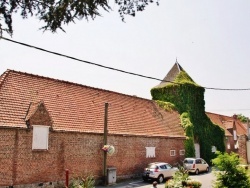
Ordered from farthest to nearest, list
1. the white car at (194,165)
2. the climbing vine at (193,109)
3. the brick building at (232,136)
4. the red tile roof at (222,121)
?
the red tile roof at (222,121)
the brick building at (232,136)
the climbing vine at (193,109)
the white car at (194,165)

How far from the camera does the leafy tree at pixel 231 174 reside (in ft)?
47.3

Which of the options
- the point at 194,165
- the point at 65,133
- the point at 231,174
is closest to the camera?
the point at 231,174

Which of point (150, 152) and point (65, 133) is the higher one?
point (65, 133)

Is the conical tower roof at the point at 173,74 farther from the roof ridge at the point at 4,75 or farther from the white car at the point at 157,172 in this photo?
the roof ridge at the point at 4,75

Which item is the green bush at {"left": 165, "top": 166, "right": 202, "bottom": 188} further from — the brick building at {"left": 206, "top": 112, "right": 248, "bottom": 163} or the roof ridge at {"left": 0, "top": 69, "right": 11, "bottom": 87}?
the brick building at {"left": 206, "top": 112, "right": 248, "bottom": 163}

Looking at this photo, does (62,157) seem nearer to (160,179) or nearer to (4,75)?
(4,75)

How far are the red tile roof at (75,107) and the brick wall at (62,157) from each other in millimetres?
653

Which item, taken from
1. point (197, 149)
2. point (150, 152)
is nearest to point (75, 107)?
point (150, 152)

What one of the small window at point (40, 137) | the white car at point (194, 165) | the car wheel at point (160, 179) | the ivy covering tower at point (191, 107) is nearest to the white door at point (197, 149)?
the ivy covering tower at point (191, 107)

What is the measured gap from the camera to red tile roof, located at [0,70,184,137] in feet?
63.1

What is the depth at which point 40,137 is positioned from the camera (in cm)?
1836

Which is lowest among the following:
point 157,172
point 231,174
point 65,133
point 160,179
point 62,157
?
point 160,179

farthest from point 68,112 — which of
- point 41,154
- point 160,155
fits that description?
point 160,155

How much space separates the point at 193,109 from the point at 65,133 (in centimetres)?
2086
